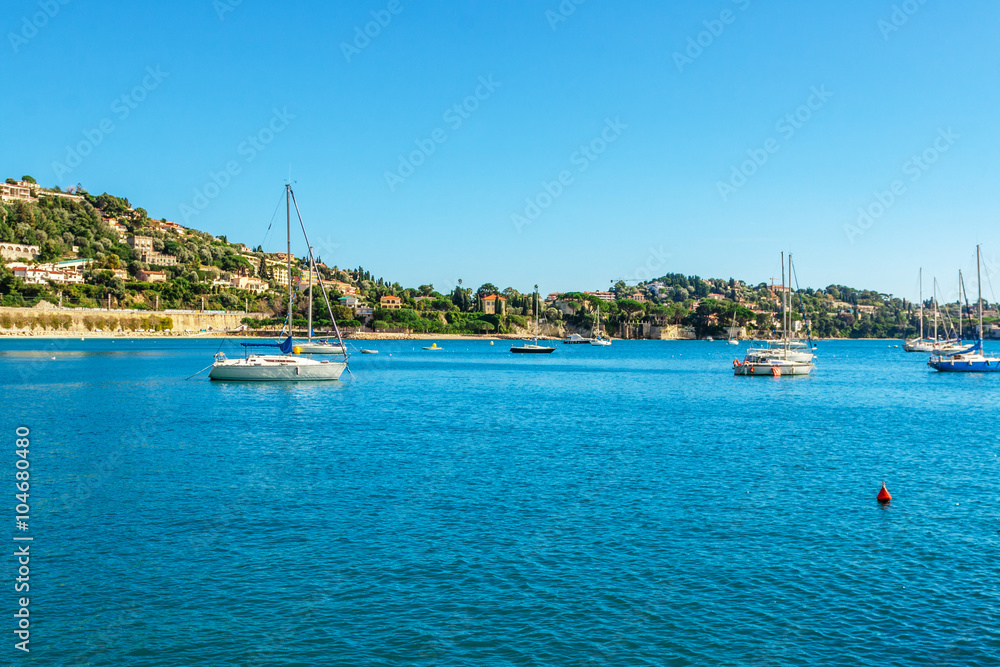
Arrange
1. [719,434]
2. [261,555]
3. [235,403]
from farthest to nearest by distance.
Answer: [235,403] → [719,434] → [261,555]

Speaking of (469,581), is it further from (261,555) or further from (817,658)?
(817,658)

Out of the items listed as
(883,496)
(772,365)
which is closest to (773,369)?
(772,365)

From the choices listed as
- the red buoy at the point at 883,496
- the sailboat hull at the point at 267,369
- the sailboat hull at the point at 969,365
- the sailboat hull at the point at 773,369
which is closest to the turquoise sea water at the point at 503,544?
the red buoy at the point at 883,496

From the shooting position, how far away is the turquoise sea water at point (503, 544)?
34.8 ft

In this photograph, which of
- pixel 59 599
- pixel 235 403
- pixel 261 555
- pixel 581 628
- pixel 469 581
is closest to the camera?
Answer: pixel 581 628

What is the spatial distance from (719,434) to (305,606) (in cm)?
2262

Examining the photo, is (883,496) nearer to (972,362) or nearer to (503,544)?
(503,544)

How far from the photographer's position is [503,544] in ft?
48.8

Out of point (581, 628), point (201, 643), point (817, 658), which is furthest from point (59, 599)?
point (817, 658)

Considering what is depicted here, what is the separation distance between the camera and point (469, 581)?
12.8 meters

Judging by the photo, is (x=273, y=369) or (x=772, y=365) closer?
(x=273, y=369)

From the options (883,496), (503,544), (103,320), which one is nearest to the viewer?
(503,544)

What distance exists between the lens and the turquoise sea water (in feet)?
34.8

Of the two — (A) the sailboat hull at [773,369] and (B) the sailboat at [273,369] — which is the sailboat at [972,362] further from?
(B) the sailboat at [273,369]
